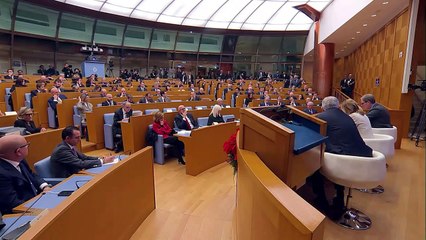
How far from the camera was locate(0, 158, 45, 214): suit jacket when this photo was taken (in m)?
1.94

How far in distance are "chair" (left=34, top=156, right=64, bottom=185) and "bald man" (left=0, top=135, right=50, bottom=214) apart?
247mm

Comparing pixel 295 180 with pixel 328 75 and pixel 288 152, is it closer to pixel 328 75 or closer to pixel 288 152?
pixel 288 152

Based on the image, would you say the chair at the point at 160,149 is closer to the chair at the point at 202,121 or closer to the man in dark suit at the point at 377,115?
the chair at the point at 202,121

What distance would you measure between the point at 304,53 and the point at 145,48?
1001 centimetres

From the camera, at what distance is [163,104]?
6.93m

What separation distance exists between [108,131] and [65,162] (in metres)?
2.77

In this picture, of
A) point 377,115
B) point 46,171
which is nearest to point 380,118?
point 377,115

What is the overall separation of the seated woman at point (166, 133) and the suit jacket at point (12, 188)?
8.47 feet

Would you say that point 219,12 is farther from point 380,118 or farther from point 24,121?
point 24,121

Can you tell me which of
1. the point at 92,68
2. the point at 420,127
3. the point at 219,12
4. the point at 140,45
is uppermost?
the point at 219,12

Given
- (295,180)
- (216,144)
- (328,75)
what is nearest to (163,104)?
(216,144)

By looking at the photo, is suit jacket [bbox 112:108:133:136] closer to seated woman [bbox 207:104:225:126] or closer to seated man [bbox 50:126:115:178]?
seated woman [bbox 207:104:225:126]

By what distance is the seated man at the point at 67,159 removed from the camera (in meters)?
2.71

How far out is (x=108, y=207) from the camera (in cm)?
197
